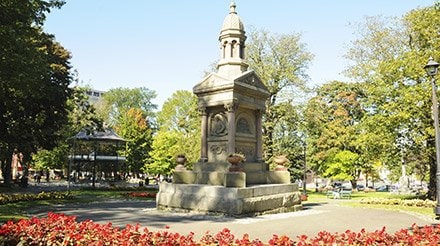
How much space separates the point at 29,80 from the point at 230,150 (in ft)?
42.9

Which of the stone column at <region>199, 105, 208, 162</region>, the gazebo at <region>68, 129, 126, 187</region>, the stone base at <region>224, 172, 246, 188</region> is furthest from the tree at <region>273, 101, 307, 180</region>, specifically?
the stone base at <region>224, 172, 246, 188</region>

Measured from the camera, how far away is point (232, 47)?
1909 centimetres

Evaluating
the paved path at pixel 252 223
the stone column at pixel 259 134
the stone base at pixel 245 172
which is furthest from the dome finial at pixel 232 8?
the paved path at pixel 252 223

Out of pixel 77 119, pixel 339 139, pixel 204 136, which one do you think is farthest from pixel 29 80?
pixel 339 139

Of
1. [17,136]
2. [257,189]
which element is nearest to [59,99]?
[17,136]

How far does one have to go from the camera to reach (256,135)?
61.3 ft

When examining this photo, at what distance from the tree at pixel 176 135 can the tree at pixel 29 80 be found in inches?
539

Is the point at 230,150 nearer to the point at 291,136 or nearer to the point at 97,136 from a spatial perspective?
the point at 291,136

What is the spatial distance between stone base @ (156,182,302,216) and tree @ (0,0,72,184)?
434 inches

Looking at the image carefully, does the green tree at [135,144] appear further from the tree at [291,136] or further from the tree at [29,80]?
the tree at [291,136]

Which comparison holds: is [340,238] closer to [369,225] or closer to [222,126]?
[369,225]

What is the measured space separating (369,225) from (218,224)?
568 centimetres

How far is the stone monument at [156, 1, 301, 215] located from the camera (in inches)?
589

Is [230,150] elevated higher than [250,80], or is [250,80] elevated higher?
[250,80]
